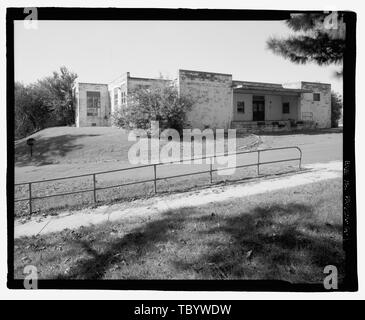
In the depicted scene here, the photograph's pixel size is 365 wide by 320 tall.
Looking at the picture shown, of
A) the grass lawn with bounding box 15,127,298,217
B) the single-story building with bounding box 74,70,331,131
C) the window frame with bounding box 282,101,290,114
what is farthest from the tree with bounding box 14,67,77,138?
the window frame with bounding box 282,101,290,114

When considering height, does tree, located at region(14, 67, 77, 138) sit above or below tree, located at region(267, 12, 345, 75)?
above

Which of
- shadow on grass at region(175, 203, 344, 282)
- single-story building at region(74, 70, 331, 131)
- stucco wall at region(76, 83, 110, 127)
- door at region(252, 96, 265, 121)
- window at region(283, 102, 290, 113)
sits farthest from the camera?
window at region(283, 102, 290, 113)

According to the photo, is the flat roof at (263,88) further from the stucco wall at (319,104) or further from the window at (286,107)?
the window at (286,107)

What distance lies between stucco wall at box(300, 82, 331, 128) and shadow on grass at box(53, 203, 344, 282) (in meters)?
23.7

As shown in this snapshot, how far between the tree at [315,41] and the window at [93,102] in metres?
23.2

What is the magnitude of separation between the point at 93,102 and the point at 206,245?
23905 mm

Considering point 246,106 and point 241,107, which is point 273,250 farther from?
point 246,106

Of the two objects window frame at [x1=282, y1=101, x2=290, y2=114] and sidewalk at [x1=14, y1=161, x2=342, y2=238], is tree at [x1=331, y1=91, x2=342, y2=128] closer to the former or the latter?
window frame at [x1=282, y1=101, x2=290, y2=114]

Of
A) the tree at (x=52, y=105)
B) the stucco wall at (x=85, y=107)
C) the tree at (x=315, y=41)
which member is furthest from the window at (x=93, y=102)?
the tree at (x=315, y=41)

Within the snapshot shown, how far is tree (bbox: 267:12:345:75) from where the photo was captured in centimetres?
307

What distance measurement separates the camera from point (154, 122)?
1731 centimetres

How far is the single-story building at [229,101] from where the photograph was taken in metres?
20.0
